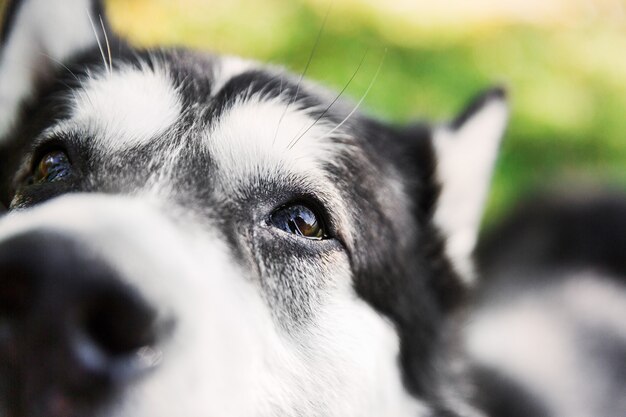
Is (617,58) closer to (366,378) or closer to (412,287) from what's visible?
(412,287)

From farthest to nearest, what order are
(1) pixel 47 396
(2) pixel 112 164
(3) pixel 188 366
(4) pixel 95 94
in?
(4) pixel 95 94 < (2) pixel 112 164 < (3) pixel 188 366 < (1) pixel 47 396

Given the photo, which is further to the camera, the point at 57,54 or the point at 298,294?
the point at 57,54

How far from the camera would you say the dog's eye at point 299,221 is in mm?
2725

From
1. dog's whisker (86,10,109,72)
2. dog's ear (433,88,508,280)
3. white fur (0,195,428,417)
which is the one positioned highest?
dog's ear (433,88,508,280)

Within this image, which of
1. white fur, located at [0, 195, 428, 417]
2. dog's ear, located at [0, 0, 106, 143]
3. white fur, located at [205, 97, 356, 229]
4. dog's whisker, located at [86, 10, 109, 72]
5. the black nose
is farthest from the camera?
dog's ear, located at [0, 0, 106, 143]

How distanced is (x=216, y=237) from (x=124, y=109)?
2.43ft

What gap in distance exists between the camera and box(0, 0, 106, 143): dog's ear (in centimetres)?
329

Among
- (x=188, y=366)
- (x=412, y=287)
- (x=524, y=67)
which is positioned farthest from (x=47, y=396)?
(x=524, y=67)

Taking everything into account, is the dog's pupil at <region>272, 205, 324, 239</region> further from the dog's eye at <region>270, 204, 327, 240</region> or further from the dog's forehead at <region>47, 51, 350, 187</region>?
the dog's forehead at <region>47, 51, 350, 187</region>

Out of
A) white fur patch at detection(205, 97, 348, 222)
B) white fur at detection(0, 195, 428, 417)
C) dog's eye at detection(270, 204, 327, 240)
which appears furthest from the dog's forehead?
white fur at detection(0, 195, 428, 417)

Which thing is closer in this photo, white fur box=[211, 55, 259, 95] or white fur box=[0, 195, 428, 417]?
white fur box=[0, 195, 428, 417]

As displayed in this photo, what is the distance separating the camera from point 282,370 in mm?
2467

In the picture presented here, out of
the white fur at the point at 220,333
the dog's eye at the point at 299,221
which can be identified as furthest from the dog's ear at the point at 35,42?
the dog's eye at the point at 299,221

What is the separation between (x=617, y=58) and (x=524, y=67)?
1.38m
